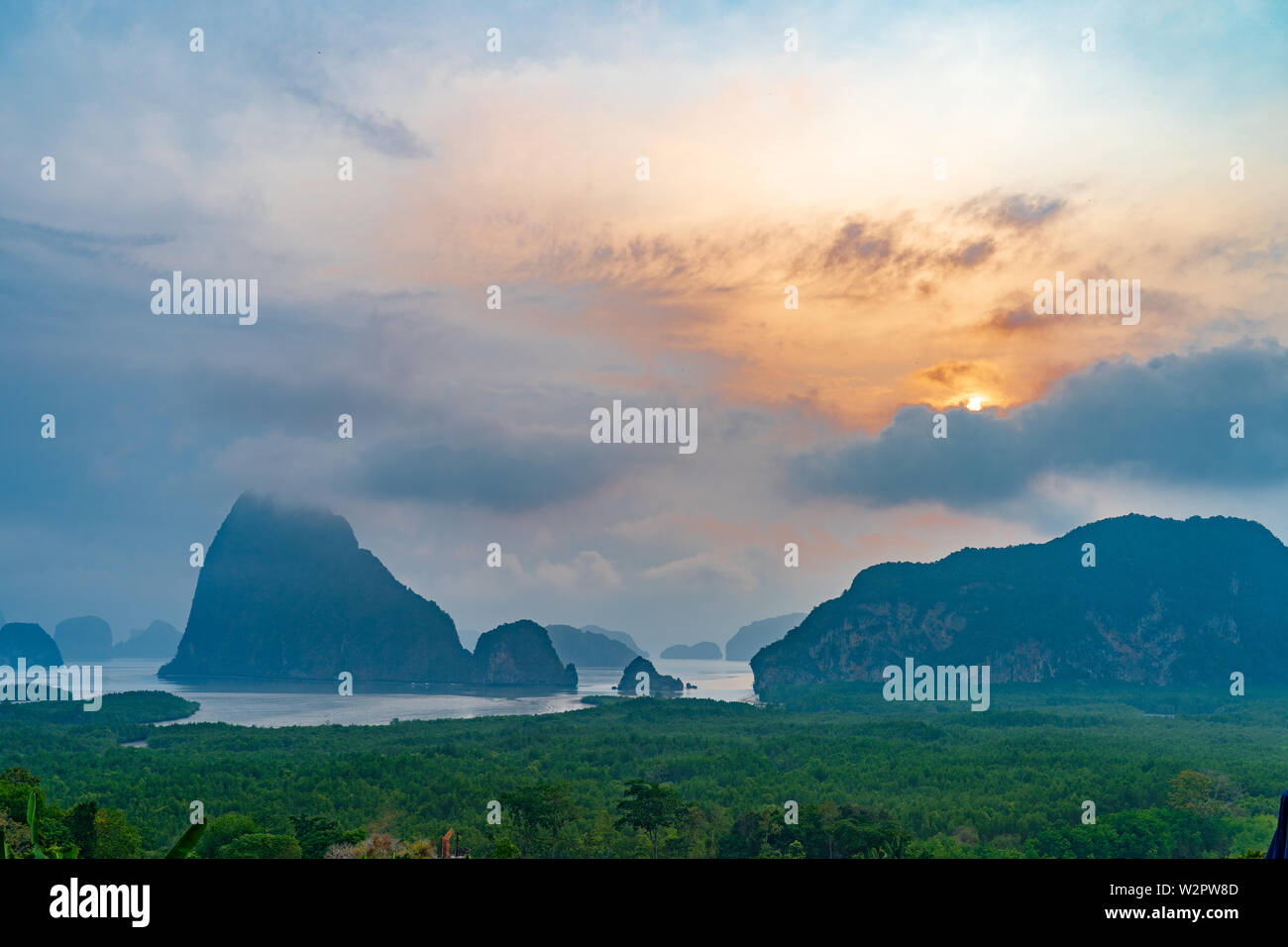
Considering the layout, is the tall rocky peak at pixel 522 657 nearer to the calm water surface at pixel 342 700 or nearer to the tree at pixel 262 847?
the calm water surface at pixel 342 700

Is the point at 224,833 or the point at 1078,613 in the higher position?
the point at 1078,613

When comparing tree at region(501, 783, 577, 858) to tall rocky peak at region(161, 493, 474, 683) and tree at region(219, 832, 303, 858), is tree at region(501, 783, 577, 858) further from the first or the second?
tall rocky peak at region(161, 493, 474, 683)

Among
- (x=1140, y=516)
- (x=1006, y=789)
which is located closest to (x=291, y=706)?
(x=1006, y=789)

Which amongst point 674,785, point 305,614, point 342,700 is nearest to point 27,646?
point 305,614

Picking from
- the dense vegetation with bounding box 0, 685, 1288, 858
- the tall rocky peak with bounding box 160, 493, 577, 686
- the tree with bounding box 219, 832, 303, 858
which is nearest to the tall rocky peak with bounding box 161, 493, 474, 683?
the tall rocky peak with bounding box 160, 493, 577, 686

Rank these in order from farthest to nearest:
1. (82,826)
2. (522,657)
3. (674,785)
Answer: (522,657) < (674,785) < (82,826)

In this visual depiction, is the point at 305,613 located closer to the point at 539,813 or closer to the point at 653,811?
the point at 539,813

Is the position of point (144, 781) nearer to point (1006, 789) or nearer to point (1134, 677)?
point (1006, 789)
